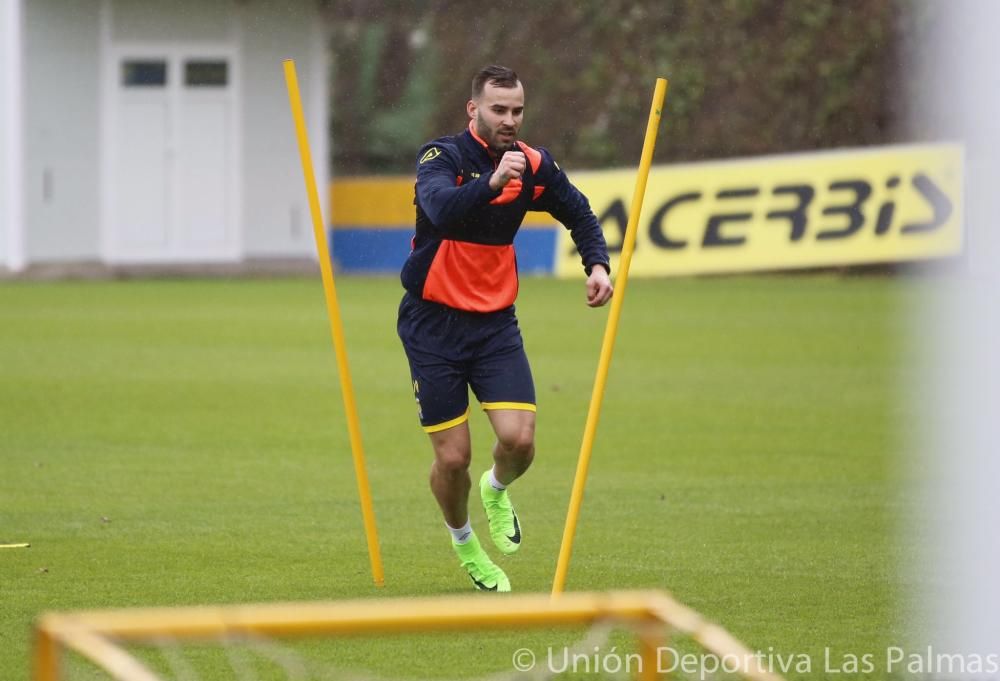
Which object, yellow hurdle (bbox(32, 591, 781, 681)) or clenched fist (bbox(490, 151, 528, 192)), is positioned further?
clenched fist (bbox(490, 151, 528, 192))

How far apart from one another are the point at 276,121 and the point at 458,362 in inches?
975

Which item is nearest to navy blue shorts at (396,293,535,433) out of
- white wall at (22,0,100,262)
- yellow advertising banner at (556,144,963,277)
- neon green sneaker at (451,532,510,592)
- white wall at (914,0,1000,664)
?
neon green sneaker at (451,532,510,592)

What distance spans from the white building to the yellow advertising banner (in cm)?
639

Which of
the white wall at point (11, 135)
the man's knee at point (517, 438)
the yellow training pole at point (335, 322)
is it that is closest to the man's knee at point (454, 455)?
the man's knee at point (517, 438)

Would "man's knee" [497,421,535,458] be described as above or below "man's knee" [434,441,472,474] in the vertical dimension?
above

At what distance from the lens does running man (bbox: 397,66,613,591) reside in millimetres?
7691

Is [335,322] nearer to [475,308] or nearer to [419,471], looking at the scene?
[475,308]

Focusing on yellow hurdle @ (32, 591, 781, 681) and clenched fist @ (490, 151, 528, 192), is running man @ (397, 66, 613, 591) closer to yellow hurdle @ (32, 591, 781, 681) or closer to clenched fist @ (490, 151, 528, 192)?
clenched fist @ (490, 151, 528, 192)

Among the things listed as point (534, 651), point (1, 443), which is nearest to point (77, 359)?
point (1, 443)

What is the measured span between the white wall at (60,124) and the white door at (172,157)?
1.37 feet

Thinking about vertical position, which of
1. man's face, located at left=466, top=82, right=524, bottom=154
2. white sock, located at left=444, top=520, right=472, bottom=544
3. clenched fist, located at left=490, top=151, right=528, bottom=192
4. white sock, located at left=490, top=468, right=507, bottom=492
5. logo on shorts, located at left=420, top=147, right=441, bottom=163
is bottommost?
white sock, located at left=444, top=520, right=472, bottom=544

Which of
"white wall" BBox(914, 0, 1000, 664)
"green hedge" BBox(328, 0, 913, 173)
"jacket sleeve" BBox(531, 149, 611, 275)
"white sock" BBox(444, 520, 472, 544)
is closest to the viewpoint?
"white wall" BBox(914, 0, 1000, 664)

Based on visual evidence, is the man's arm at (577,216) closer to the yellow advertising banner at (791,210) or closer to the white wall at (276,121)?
the yellow advertising banner at (791,210)

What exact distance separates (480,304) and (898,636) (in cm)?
212
